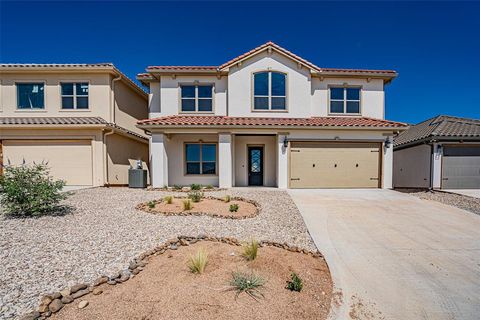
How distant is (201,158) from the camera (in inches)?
512

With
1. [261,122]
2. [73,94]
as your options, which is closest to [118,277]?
[261,122]

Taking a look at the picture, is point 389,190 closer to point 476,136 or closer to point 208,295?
point 476,136

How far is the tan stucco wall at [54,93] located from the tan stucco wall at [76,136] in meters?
1.24

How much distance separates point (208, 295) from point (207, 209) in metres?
4.15

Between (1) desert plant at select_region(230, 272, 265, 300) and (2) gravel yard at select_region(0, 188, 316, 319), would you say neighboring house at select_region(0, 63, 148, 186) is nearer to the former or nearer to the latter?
(2) gravel yard at select_region(0, 188, 316, 319)

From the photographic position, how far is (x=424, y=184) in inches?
491

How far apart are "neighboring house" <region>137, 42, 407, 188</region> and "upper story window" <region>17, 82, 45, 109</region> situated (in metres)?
5.36

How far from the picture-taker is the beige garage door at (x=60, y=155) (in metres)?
12.1

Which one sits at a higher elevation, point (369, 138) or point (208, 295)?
point (369, 138)

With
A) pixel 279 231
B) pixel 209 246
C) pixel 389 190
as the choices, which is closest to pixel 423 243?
pixel 279 231

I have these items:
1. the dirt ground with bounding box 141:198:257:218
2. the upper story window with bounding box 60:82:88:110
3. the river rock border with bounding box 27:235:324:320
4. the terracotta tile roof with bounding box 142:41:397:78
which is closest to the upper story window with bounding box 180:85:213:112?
the terracotta tile roof with bounding box 142:41:397:78

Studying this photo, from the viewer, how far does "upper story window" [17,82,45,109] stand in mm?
12711

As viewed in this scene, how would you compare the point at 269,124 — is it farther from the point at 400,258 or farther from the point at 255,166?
the point at 400,258

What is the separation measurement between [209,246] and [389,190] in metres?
10.5
